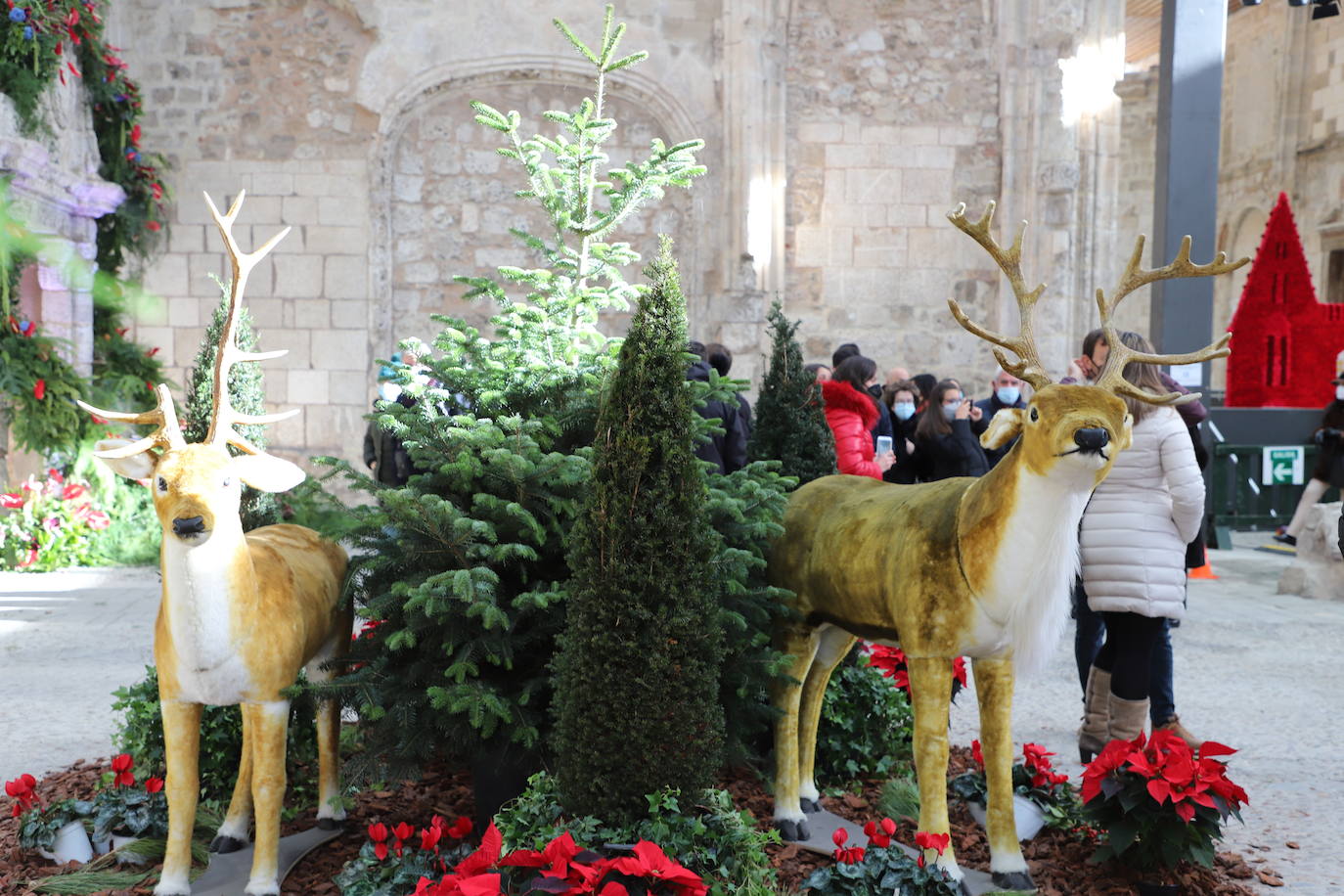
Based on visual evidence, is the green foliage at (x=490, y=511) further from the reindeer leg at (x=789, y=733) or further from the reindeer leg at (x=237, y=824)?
the reindeer leg at (x=789, y=733)

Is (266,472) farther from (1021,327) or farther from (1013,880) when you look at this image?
(1013,880)

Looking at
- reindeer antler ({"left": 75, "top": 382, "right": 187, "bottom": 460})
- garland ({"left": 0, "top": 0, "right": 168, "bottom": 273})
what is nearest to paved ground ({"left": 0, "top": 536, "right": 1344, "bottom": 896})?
reindeer antler ({"left": 75, "top": 382, "right": 187, "bottom": 460})

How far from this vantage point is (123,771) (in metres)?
4.31

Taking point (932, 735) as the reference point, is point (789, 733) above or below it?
below

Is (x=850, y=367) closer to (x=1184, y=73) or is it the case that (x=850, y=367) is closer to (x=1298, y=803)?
(x=1298, y=803)

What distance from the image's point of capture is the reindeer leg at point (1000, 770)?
3.81 m

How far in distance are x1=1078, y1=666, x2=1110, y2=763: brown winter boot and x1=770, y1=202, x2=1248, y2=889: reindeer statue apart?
1.64m

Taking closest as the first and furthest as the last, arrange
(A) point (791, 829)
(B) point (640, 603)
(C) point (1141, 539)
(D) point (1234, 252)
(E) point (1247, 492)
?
(B) point (640, 603)
(A) point (791, 829)
(C) point (1141, 539)
(E) point (1247, 492)
(D) point (1234, 252)

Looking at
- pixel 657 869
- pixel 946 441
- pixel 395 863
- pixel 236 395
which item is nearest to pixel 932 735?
pixel 657 869

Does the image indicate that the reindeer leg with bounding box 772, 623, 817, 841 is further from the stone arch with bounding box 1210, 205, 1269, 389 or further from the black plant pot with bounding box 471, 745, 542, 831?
the stone arch with bounding box 1210, 205, 1269, 389

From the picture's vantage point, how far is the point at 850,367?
6934 mm

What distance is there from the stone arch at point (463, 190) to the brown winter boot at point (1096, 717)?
882cm

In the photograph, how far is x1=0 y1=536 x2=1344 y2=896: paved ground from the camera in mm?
4770

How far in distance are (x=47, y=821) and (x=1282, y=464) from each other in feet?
41.5
